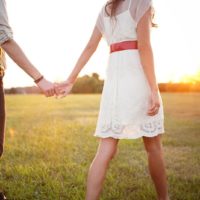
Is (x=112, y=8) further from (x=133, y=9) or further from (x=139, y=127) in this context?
(x=139, y=127)

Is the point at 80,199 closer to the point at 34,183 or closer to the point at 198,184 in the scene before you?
the point at 34,183

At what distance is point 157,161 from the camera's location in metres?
4.06

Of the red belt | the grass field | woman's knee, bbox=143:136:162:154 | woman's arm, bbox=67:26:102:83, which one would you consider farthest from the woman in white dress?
the grass field

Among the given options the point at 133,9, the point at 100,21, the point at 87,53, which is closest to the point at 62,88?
the point at 87,53

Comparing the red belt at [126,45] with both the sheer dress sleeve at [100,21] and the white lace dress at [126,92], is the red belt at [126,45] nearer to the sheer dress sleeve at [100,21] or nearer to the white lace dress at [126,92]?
the white lace dress at [126,92]

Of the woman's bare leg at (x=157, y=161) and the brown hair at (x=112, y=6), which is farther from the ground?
the brown hair at (x=112, y=6)

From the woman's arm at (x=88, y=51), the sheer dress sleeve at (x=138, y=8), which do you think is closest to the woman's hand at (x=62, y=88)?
the woman's arm at (x=88, y=51)

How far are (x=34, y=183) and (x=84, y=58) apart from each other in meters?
1.91

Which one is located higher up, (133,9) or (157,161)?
(133,9)

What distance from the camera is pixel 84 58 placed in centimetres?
427

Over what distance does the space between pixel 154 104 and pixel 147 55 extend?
396 mm

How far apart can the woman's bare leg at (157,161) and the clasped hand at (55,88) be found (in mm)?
1044

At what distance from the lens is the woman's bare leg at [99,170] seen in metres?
3.72

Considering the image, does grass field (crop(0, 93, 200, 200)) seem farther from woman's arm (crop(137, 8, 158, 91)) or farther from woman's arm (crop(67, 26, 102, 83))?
woman's arm (crop(137, 8, 158, 91))
